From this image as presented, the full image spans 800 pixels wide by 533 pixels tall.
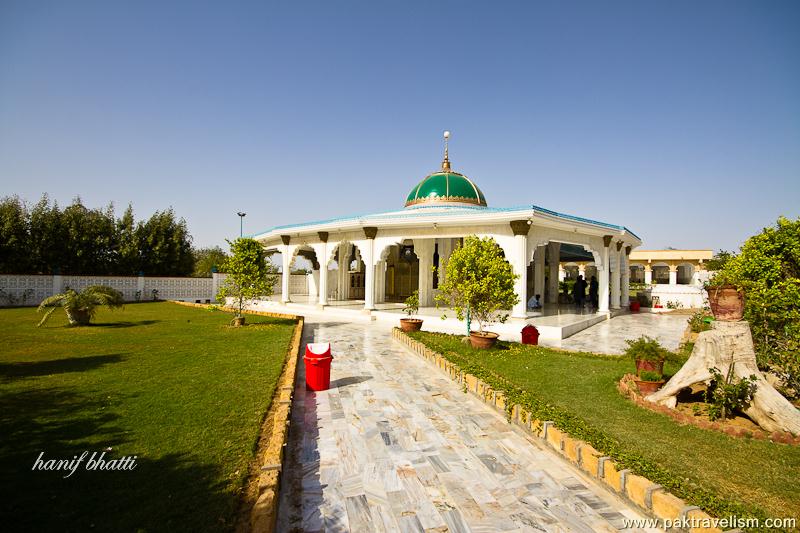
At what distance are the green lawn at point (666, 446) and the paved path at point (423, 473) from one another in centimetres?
52

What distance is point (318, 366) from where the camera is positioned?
6535 millimetres

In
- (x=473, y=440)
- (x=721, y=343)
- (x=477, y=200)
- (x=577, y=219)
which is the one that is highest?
(x=477, y=200)

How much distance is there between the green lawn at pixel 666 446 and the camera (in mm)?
3367

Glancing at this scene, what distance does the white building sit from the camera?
44.2 feet

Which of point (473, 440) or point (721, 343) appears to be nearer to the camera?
point (473, 440)

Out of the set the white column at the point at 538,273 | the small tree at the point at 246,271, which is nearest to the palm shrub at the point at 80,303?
the small tree at the point at 246,271

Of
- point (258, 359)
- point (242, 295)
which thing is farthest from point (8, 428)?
point (242, 295)

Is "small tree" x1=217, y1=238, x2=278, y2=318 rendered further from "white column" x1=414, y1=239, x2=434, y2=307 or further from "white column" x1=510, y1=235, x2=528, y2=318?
"white column" x1=510, y1=235, x2=528, y2=318

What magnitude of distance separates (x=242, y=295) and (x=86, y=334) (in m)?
4.22

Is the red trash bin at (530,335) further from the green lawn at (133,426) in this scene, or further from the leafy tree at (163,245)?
the leafy tree at (163,245)

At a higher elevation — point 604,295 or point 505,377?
point 604,295

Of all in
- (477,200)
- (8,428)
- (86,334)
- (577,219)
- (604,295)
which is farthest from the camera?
(477,200)

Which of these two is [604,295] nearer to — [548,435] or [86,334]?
[548,435]

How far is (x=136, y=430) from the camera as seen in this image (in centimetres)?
436
